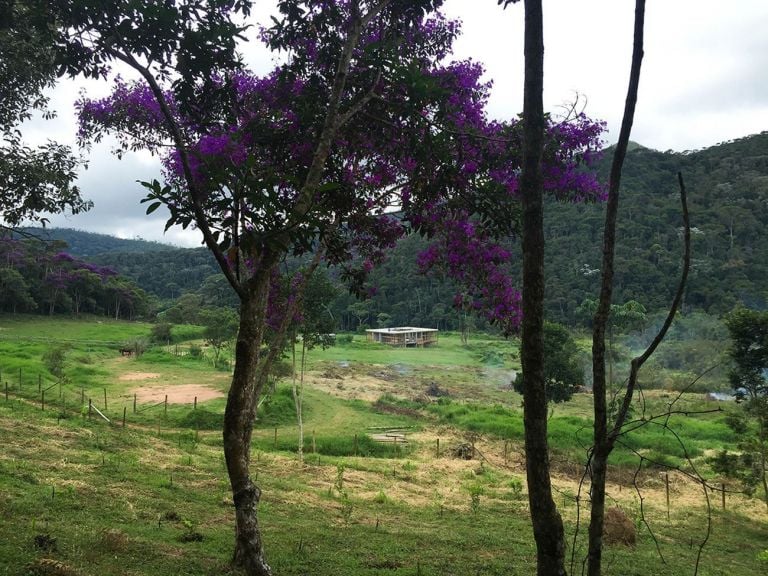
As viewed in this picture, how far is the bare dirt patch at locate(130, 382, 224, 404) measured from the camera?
24984 mm

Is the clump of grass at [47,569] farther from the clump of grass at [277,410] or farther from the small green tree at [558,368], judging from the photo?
the small green tree at [558,368]

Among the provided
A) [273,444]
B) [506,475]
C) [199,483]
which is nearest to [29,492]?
[199,483]

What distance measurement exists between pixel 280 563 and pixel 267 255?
4113mm

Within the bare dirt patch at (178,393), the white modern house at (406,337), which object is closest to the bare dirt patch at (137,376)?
the bare dirt patch at (178,393)

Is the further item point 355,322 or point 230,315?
point 355,322

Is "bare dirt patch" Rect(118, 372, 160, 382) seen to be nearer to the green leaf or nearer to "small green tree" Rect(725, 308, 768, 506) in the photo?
"small green tree" Rect(725, 308, 768, 506)

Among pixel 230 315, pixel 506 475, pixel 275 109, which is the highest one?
pixel 275 109

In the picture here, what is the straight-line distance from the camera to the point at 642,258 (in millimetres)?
68125

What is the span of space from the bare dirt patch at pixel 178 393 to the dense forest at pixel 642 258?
3139cm

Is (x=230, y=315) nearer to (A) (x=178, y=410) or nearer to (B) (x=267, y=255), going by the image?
(A) (x=178, y=410)

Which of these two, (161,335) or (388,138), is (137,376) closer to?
(161,335)

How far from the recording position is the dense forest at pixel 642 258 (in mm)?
63656

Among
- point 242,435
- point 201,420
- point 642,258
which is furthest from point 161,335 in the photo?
point 642,258

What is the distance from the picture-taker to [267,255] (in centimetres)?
412
